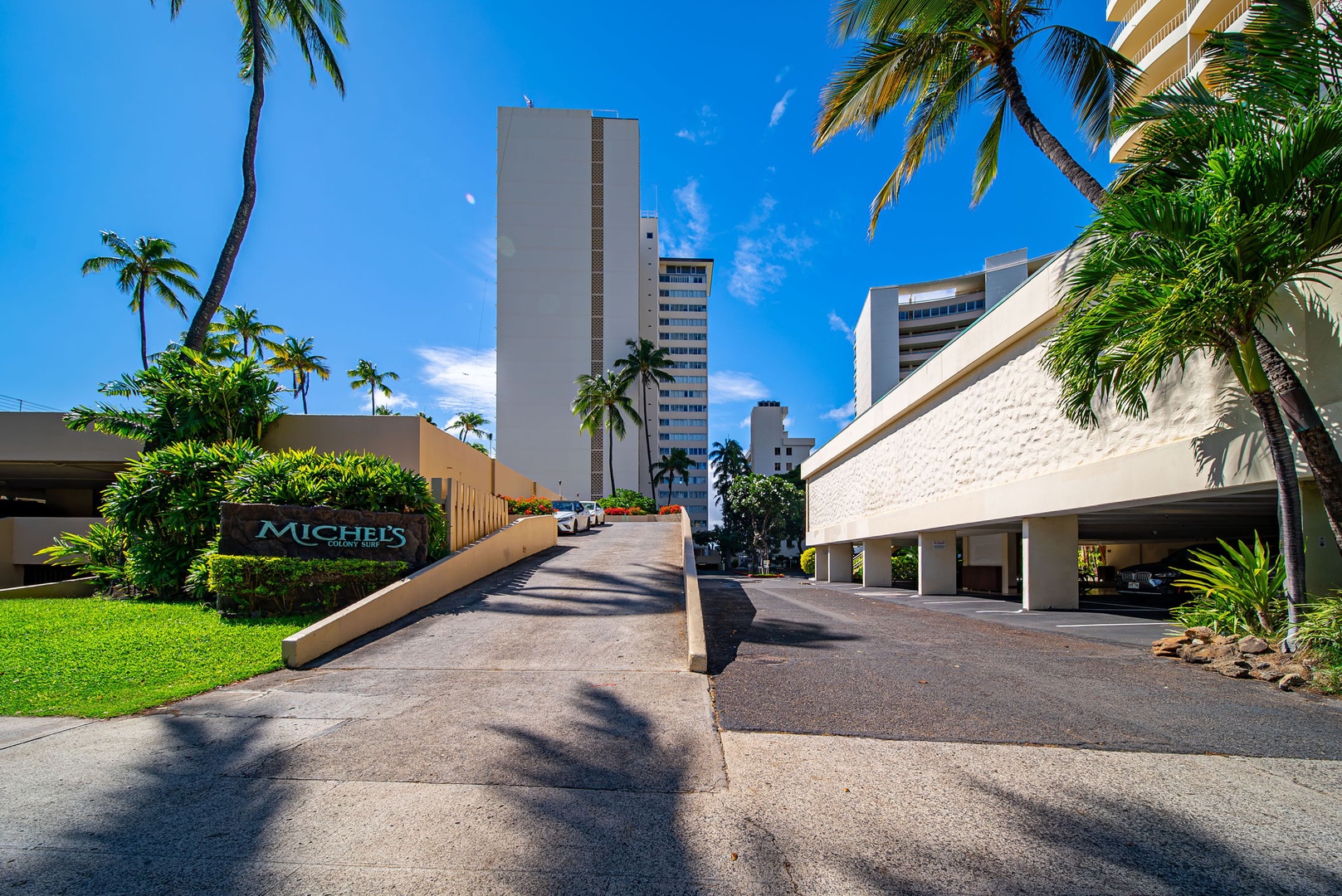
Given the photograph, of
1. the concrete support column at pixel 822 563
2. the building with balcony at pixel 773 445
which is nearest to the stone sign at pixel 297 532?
the concrete support column at pixel 822 563

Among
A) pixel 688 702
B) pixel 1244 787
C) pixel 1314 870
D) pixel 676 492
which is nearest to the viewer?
pixel 1314 870

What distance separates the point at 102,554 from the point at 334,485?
5.79m

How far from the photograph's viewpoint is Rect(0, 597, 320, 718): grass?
607 cm

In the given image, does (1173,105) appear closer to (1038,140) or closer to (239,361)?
(1038,140)

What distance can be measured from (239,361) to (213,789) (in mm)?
15063

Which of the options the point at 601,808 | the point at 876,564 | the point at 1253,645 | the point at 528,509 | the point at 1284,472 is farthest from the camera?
the point at 528,509

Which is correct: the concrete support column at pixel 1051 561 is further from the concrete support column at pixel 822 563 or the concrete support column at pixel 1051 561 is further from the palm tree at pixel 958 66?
the concrete support column at pixel 822 563

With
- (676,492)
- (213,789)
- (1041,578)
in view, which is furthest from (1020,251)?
(213,789)

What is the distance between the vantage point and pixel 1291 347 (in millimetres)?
7883

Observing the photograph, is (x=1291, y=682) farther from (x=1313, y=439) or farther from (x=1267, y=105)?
(x=1267, y=105)

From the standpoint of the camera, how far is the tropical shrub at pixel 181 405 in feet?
49.6

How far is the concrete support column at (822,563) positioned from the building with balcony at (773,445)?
71146mm

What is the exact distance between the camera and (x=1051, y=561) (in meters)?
13.3

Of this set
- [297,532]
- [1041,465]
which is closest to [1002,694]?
[1041,465]
